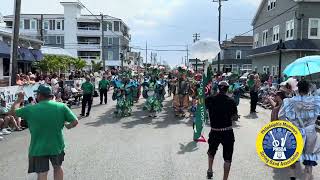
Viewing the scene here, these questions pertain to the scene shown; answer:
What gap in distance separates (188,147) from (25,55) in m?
23.2

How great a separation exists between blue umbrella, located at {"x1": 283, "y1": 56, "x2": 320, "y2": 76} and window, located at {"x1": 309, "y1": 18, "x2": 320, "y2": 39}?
2372cm

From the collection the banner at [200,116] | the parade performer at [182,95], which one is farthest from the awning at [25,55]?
the banner at [200,116]

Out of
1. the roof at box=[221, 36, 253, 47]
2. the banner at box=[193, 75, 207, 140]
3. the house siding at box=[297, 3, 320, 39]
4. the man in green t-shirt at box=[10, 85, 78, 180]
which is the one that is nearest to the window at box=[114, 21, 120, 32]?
the roof at box=[221, 36, 253, 47]

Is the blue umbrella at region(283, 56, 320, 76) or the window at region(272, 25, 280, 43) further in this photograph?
the window at region(272, 25, 280, 43)

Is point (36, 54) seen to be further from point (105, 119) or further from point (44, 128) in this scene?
point (44, 128)

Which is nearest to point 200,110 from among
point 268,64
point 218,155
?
point 218,155

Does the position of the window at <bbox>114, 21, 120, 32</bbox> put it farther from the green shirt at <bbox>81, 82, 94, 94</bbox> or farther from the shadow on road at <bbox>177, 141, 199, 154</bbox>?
the shadow on road at <bbox>177, 141, 199, 154</bbox>

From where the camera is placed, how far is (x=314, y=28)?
3309 cm

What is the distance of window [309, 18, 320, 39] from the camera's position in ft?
108

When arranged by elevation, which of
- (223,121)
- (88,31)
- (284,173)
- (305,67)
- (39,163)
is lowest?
(284,173)

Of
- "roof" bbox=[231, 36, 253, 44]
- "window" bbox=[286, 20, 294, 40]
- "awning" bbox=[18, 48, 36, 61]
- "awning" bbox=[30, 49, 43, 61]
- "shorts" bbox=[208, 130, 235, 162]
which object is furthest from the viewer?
"roof" bbox=[231, 36, 253, 44]

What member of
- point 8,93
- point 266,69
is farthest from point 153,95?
point 266,69

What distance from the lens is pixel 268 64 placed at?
40.2 meters

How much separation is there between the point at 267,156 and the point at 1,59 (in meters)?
25.3
